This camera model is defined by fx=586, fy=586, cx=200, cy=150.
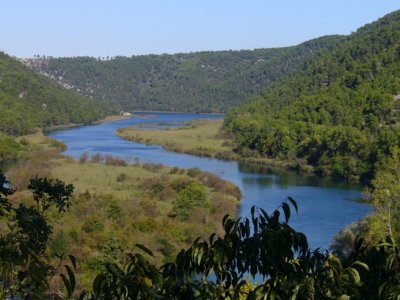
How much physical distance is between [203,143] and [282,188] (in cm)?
4040

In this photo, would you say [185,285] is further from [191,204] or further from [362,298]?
[191,204]

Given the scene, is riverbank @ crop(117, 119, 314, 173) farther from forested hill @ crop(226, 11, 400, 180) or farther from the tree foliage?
the tree foliage

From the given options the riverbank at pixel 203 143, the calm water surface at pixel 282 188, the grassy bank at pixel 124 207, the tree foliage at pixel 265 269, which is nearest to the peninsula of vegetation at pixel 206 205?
the tree foliage at pixel 265 269

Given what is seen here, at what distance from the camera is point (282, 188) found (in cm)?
5709

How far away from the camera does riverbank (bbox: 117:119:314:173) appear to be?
78500mm

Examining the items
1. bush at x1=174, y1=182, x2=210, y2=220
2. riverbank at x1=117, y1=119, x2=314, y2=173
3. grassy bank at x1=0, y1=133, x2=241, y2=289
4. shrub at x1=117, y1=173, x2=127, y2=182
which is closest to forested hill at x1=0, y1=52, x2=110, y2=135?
riverbank at x1=117, y1=119, x2=314, y2=173

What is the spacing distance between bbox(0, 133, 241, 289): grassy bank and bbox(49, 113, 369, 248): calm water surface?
3.50 m

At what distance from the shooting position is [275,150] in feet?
276

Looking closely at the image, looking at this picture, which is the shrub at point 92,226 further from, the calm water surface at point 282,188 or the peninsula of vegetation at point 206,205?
the calm water surface at point 282,188

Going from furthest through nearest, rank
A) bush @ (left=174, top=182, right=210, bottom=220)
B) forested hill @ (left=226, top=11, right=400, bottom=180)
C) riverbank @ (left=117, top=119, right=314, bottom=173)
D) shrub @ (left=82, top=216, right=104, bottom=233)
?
1. riverbank @ (left=117, top=119, right=314, bottom=173)
2. forested hill @ (left=226, top=11, right=400, bottom=180)
3. bush @ (left=174, top=182, right=210, bottom=220)
4. shrub @ (left=82, top=216, right=104, bottom=233)

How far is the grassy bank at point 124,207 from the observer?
30.4 m

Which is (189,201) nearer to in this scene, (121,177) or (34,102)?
(121,177)

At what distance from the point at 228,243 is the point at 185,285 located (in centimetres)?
58

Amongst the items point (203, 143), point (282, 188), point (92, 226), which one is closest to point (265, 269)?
point (92, 226)
